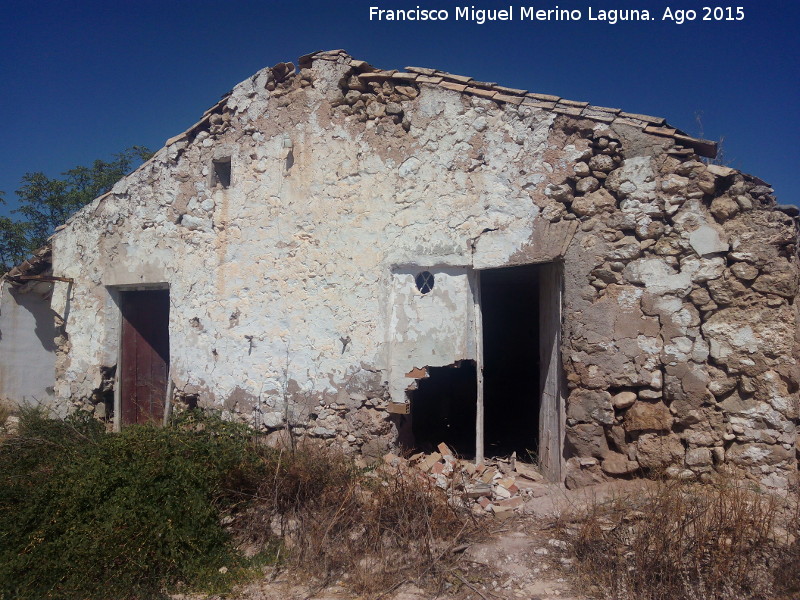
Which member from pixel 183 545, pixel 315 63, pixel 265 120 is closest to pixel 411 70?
pixel 315 63

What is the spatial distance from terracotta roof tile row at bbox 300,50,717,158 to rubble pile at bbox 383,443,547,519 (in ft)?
11.1

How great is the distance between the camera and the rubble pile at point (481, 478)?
15.2ft

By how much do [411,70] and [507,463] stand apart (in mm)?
4238

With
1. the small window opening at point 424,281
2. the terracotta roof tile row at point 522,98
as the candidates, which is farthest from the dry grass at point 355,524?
the terracotta roof tile row at point 522,98

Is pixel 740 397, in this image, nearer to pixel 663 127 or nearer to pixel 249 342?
pixel 663 127

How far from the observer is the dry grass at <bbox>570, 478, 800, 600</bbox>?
127 inches

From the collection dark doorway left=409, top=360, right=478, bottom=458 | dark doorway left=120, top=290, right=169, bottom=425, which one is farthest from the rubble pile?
dark doorway left=120, top=290, right=169, bottom=425

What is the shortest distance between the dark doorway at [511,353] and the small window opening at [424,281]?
233cm

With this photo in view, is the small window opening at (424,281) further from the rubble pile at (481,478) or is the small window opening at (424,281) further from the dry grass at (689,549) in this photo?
the dry grass at (689,549)

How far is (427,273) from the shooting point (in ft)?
18.1

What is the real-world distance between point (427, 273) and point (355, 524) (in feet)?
8.18

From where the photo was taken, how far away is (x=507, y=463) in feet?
18.5

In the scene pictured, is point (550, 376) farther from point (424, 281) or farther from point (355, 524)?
point (355, 524)

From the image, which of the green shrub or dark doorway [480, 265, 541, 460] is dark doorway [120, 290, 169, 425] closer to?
the green shrub
